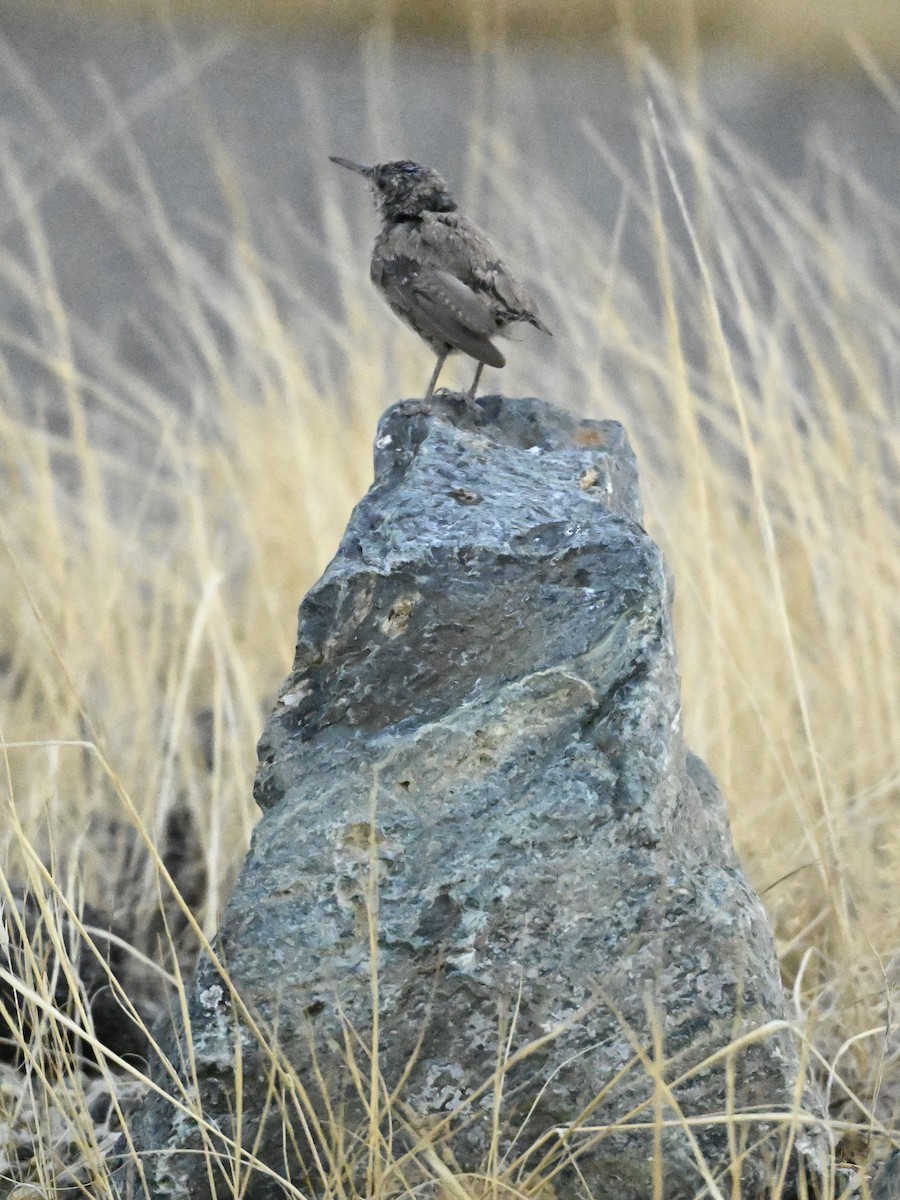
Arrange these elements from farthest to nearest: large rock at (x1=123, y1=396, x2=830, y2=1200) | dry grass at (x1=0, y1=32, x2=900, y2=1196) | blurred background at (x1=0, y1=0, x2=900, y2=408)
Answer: blurred background at (x1=0, y1=0, x2=900, y2=408), dry grass at (x1=0, y1=32, x2=900, y2=1196), large rock at (x1=123, y1=396, x2=830, y2=1200)

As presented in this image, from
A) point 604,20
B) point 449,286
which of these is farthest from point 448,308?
point 604,20

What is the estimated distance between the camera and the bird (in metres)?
2.50

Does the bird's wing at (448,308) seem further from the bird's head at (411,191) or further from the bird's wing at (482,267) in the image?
the bird's head at (411,191)

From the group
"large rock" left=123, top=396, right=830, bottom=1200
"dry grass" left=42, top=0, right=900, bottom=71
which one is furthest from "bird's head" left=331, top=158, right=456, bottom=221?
"dry grass" left=42, top=0, right=900, bottom=71

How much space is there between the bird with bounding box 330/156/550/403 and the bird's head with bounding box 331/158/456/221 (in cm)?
3

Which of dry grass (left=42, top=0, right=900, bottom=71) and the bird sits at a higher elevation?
dry grass (left=42, top=0, right=900, bottom=71)

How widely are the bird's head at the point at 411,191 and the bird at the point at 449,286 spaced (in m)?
0.03

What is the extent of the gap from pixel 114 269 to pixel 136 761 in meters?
5.98

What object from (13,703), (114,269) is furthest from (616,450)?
(114,269)

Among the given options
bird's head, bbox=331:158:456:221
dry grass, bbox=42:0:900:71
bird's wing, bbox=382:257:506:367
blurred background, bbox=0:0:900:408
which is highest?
dry grass, bbox=42:0:900:71

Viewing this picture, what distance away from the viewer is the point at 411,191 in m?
2.68

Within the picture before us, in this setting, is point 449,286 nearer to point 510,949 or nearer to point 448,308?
point 448,308

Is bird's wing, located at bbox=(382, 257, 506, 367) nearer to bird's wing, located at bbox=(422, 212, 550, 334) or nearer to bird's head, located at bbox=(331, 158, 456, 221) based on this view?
bird's wing, located at bbox=(422, 212, 550, 334)

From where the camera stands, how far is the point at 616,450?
2.23m
